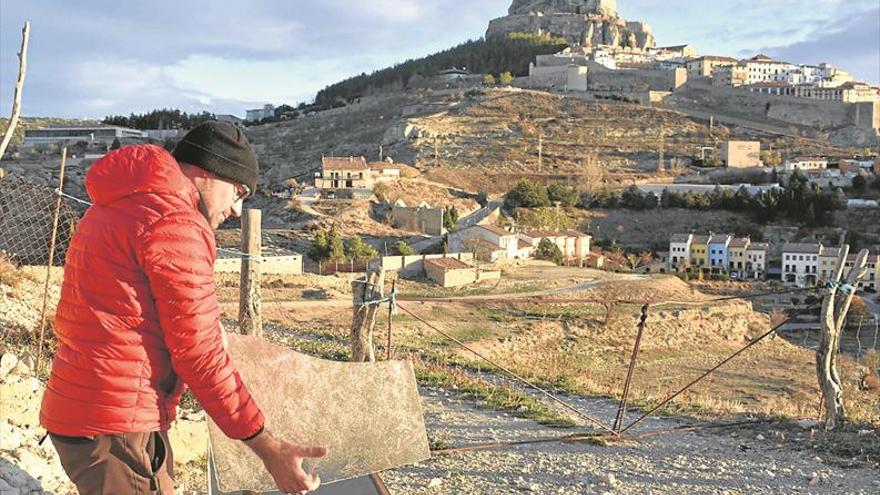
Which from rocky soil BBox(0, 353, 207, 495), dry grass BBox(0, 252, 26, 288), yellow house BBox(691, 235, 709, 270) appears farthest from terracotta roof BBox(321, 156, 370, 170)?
rocky soil BBox(0, 353, 207, 495)

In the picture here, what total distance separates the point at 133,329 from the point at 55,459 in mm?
2542

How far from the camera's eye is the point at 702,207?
3822cm

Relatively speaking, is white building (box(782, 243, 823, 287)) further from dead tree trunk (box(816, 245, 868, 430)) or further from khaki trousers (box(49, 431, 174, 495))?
khaki trousers (box(49, 431, 174, 495))

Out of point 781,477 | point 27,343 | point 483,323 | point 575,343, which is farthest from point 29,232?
point 781,477

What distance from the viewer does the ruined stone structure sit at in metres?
85.9

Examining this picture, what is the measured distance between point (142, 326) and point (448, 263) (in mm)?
21581

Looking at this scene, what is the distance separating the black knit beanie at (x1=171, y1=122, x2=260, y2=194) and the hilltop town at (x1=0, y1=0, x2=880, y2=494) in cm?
264

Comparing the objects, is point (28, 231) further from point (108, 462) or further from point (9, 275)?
point (108, 462)

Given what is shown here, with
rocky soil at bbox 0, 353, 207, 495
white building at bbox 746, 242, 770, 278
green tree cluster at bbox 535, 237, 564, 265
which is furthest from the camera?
white building at bbox 746, 242, 770, 278

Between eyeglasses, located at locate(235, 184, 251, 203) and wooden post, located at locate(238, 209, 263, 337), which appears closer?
eyeglasses, located at locate(235, 184, 251, 203)

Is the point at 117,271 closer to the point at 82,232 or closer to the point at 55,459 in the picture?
the point at 82,232

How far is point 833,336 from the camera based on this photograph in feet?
19.8

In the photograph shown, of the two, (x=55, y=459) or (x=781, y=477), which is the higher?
(x=55, y=459)

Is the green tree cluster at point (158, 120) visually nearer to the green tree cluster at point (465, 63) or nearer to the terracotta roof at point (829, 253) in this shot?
the green tree cluster at point (465, 63)
